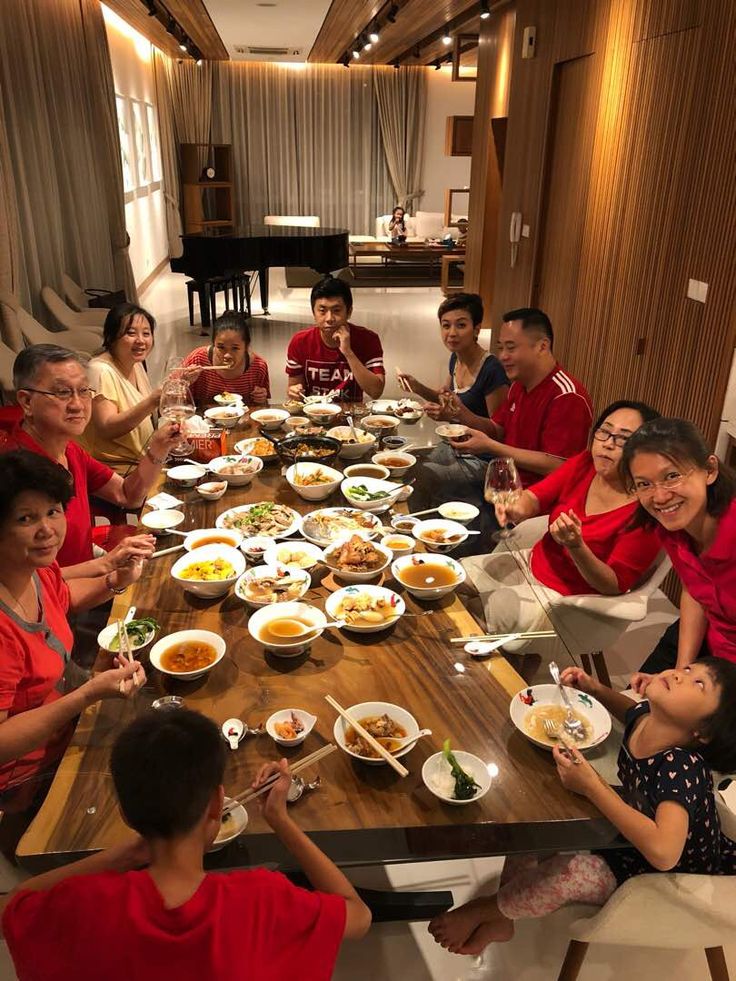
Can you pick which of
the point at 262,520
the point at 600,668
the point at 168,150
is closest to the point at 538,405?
the point at 600,668

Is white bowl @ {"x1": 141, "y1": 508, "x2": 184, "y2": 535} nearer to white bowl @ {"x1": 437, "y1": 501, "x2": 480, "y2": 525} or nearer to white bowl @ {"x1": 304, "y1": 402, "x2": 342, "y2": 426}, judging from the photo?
white bowl @ {"x1": 437, "y1": 501, "x2": 480, "y2": 525}

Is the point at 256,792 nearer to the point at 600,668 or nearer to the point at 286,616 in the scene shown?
the point at 286,616

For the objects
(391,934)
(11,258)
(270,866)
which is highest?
(11,258)

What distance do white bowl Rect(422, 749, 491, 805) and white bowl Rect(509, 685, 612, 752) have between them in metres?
0.14

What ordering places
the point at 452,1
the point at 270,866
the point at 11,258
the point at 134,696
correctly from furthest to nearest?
the point at 452,1 < the point at 11,258 < the point at 134,696 < the point at 270,866

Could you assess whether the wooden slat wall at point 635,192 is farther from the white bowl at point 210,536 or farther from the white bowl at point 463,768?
the white bowl at point 463,768

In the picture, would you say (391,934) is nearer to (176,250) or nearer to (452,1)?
(452,1)

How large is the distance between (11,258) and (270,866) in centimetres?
501

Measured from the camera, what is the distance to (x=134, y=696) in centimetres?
155

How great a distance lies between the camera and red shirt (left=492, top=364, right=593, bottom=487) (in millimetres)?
2844

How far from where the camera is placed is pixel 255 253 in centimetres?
829

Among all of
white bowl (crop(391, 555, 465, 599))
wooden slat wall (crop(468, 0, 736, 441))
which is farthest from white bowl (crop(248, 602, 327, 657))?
wooden slat wall (crop(468, 0, 736, 441))

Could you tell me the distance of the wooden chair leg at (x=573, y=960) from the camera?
1626mm

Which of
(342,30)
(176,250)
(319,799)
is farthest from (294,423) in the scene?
(176,250)
